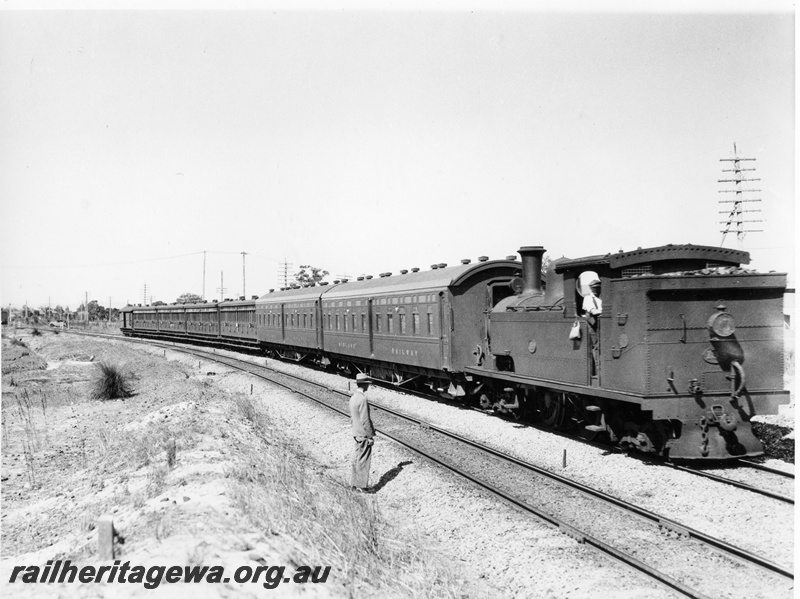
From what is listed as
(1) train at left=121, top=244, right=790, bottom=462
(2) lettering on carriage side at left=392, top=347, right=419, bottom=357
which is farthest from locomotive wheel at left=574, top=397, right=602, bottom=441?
(2) lettering on carriage side at left=392, top=347, right=419, bottom=357

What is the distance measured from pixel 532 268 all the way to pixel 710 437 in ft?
19.1

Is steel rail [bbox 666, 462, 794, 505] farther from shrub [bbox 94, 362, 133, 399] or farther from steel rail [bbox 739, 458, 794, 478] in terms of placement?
shrub [bbox 94, 362, 133, 399]

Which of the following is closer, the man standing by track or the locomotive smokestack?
the man standing by track

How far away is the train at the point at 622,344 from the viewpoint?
8695mm

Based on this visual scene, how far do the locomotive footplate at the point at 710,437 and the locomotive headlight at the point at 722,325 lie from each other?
1.04 metres

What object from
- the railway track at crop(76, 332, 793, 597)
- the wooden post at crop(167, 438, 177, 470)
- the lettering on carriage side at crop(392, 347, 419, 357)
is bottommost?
the railway track at crop(76, 332, 793, 597)

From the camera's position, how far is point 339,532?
21.4 feet

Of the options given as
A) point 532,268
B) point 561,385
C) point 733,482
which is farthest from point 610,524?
point 532,268

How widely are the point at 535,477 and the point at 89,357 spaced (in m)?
35.6

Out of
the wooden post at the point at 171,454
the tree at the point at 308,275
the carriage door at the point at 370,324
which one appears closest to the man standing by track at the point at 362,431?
the wooden post at the point at 171,454

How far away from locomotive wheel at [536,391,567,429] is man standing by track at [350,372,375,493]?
426 cm

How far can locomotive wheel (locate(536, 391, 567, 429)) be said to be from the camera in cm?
1167

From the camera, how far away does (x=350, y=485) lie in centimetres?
943

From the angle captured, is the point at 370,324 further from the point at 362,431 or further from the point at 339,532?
the point at 339,532
